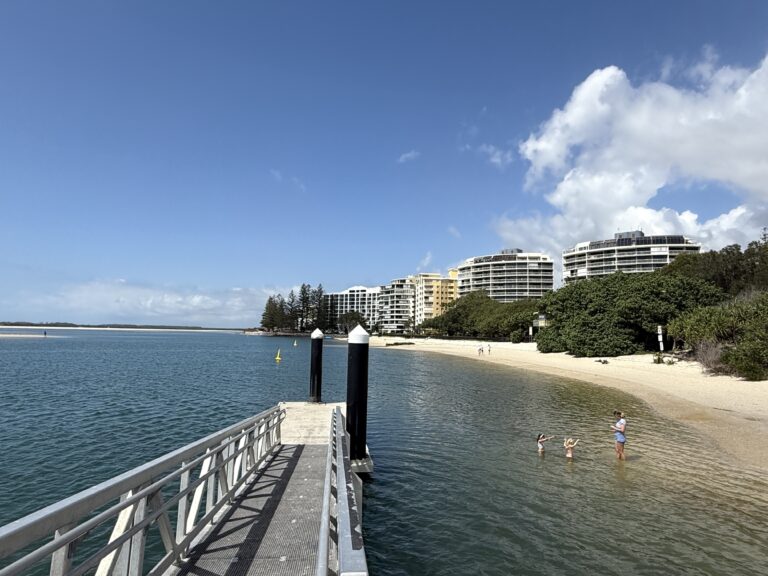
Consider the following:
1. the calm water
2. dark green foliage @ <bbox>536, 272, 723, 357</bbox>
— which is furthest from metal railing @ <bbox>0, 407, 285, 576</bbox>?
dark green foliage @ <bbox>536, 272, 723, 357</bbox>

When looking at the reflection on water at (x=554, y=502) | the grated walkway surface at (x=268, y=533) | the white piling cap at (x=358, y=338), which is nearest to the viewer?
the grated walkway surface at (x=268, y=533)

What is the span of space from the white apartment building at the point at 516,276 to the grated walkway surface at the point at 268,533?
547ft

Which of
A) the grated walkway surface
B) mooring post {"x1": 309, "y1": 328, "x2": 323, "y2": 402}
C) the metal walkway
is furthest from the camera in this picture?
mooring post {"x1": 309, "y1": 328, "x2": 323, "y2": 402}

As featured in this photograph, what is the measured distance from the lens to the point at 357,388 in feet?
40.7

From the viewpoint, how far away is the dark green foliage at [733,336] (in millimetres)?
32156

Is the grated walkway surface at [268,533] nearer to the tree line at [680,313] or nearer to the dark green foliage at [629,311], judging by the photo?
the tree line at [680,313]

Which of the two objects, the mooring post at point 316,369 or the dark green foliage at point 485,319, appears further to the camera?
the dark green foliage at point 485,319

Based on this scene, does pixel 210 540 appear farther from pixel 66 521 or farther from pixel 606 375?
pixel 606 375

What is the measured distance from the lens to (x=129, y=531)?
14.6 feet

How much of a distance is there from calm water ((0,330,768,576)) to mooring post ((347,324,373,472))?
170 centimetres

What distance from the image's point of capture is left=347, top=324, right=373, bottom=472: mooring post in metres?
12.3

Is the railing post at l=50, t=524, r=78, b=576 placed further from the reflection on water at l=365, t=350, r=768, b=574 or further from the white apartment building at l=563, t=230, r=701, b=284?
the white apartment building at l=563, t=230, r=701, b=284

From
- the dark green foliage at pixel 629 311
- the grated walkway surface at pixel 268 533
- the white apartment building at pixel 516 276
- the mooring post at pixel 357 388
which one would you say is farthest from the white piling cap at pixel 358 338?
the white apartment building at pixel 516 276

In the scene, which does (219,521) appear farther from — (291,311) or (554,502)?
(291,311)
